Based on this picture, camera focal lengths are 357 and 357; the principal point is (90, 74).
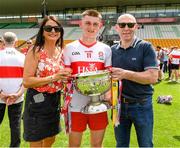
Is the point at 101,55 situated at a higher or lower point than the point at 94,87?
higher

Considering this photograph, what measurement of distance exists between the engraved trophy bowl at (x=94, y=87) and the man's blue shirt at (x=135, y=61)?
0.33 metres

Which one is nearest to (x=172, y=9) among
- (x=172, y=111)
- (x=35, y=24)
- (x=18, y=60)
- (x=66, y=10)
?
(x=66, y=10)

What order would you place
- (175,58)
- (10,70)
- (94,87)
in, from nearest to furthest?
1. (94,87)
2. (10,70)
3. (175,58)

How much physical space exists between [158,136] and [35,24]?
4566 cm

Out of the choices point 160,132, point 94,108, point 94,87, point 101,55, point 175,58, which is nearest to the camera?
point 94,87

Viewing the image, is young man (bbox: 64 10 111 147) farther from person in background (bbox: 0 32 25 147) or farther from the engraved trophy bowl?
person in background (bbox: 0 32 25 147)

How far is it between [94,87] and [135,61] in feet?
1.90

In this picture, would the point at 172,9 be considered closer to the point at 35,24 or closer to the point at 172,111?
the point at 35,24

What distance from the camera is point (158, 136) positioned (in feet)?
21.5

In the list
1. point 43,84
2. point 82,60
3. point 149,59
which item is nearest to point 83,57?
point 82,60

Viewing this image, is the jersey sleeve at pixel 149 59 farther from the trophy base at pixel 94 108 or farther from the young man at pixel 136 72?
the trophy base at pixel 94 108

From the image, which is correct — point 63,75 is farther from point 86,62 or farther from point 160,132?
point 160,132

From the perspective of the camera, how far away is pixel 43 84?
11.7ft

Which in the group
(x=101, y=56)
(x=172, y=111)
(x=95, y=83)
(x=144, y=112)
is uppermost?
(x=101, y=56)
